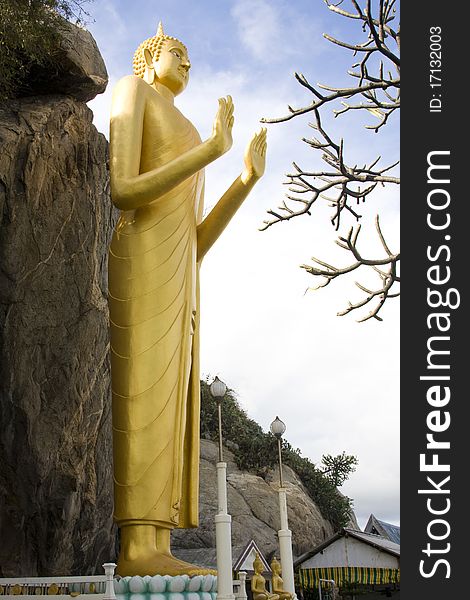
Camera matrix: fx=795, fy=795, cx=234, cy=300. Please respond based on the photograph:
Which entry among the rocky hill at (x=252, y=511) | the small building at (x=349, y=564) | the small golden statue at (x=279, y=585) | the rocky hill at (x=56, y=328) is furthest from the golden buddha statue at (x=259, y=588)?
the small building at (x=349, y=564)

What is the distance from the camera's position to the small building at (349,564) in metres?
11.9

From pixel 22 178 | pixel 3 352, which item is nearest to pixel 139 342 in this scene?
pixel 3 352

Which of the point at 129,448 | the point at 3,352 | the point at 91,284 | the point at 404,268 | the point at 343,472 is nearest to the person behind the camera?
the point at 404,268

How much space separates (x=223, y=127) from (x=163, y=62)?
4.05 ft

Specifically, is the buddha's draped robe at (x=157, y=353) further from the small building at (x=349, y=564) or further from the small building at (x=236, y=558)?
the small building at (x=349, y=564)

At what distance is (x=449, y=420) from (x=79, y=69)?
5541 millimetres

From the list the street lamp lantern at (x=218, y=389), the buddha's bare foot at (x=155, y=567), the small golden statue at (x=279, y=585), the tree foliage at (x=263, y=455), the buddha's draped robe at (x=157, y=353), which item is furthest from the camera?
the tree foliage at (x=263, y=455)

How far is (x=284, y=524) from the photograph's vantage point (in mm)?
5172

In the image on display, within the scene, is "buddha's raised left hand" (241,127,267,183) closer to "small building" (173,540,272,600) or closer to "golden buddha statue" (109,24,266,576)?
"golden buddha statue" (109,24,266,576)

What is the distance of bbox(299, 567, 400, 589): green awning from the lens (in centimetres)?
1195

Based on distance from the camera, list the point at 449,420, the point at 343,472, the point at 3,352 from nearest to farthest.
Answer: the point at 449,420, the point at 3,352, the point at 343,472

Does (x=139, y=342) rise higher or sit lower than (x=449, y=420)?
higher

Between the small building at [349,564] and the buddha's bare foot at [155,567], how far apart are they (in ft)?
25.5

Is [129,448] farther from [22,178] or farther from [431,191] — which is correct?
[22,178]
